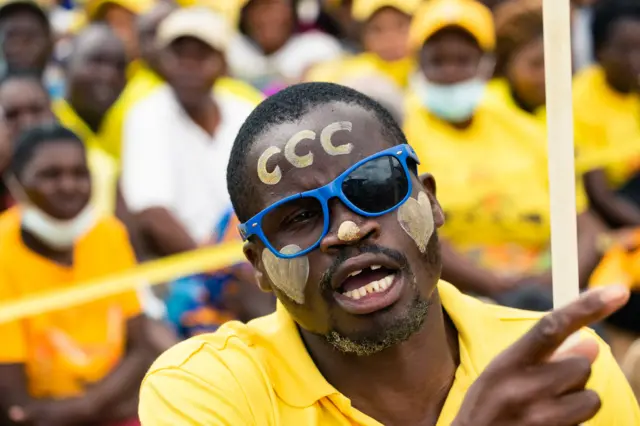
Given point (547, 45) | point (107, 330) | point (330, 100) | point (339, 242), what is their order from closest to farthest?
point (547, 45)
point (339, 242)
point (330, 100)
point (107, 330)

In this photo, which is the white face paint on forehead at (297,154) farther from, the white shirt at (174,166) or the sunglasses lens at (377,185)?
the white shirt at (174,166)

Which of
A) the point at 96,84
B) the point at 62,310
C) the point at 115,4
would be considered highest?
the point at 115,4

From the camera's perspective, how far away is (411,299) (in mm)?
2270

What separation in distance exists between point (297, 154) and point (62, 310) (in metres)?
2.76

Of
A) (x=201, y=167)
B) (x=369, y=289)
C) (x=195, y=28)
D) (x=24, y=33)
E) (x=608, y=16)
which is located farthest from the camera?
(x=24, y=33)

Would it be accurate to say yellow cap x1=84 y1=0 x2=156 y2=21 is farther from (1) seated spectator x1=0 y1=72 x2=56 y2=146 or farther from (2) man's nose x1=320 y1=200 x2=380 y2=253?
(2) man's nose x1=320 y1=200 x2=380 y2=253

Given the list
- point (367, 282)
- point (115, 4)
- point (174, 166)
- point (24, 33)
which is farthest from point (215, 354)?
point (115, 4)

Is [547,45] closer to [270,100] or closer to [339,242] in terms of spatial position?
[339,242]

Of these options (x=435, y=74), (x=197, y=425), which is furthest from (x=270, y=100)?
(x=435, y=74)

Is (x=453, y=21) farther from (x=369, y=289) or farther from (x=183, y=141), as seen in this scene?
(x=369, y=289)

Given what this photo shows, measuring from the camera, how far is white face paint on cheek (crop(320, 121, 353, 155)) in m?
2.31

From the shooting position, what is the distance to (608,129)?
6.42 m

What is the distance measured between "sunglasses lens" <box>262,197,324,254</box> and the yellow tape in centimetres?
261

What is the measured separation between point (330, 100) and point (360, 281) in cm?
41
